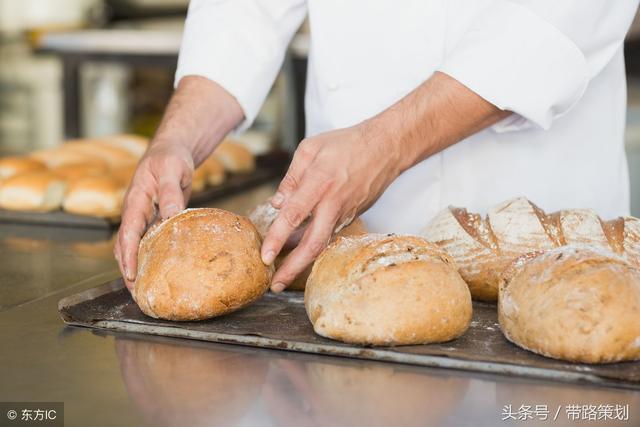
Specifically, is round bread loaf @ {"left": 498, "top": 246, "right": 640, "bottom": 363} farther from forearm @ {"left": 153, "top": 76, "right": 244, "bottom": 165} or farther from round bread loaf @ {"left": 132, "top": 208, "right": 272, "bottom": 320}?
forearm @ {"left": 153, "top": 76, "right": 244, "bottom": 165}

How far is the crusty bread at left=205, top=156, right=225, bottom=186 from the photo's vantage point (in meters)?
2.85

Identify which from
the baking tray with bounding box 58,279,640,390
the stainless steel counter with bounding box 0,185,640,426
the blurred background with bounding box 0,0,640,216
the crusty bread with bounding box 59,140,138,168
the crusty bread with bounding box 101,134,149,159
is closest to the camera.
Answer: the stainless steel counter with bounding box 0,185,640,426

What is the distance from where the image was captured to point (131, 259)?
156 centimetres

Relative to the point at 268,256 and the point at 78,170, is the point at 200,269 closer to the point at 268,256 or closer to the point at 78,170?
the point at 268,256

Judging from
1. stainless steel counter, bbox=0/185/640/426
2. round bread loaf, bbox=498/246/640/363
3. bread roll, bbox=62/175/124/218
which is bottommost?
stainless steel counter, bbox=0/185/640/426

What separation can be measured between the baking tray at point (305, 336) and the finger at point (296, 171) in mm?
189

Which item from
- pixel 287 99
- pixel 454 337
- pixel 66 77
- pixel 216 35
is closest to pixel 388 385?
pixel 454 337

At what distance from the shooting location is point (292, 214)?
1.46 m

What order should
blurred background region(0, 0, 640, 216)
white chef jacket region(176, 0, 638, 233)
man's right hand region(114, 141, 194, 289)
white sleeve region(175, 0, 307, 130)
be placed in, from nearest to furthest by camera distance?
man's right hand region(114, 141, 194, 289)
white chef jacket region(176, 0, 638, 233)
white sleeve region(175, 0, 307, 130)
blurred background region(0, 0, 640, 216)

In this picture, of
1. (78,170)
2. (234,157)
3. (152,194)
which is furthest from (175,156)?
(234,157)

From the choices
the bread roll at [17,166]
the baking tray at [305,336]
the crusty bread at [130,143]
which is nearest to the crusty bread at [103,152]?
the crusty bread at [130,143]

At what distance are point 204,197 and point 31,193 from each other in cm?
51

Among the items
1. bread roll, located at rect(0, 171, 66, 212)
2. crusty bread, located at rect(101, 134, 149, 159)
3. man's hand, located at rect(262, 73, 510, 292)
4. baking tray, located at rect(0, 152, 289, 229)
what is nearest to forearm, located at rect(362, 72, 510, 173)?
man's hand, located at rect(262, 73, 510, 292)

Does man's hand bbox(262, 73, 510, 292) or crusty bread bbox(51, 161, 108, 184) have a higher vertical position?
crusty bread bbox(51, 161, 108, 184)
